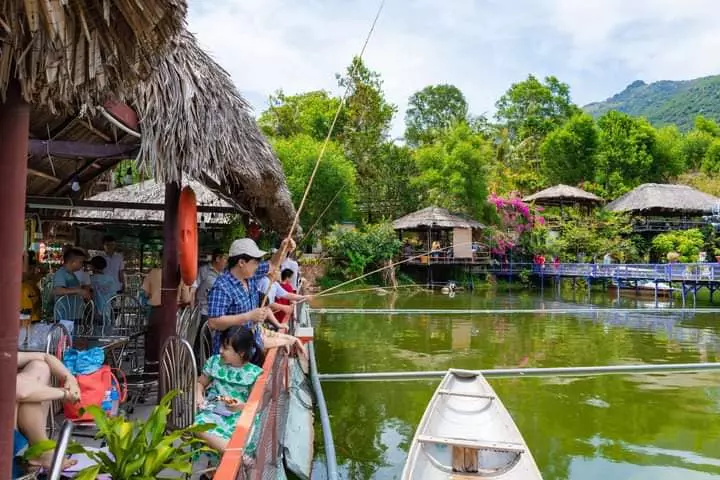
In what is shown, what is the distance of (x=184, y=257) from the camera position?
4.20 meters

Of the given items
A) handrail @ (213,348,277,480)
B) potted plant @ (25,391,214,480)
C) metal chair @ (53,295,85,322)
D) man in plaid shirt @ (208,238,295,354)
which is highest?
man in plaid shirt @ (208,238,295,354)

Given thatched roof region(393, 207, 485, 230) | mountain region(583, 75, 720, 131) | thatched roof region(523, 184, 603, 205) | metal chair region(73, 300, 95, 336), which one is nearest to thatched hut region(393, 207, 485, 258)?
thatched roof region(393, 207, 485, 230)

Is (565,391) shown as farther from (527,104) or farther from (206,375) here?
(527,104)

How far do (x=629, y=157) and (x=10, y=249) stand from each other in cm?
3954

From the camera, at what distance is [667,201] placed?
2750 cm

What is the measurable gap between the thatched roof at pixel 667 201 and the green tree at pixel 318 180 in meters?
14.7

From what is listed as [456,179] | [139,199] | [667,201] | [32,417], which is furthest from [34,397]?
[667,201]

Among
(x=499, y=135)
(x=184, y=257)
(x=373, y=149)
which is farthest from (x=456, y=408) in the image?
(x=499, y=135)

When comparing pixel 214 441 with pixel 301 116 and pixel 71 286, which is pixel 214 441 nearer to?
pixel 71 286

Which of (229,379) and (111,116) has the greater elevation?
(111,116)

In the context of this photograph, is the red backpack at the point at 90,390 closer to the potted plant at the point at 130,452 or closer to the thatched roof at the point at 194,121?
the potted plant at the point at 130,452

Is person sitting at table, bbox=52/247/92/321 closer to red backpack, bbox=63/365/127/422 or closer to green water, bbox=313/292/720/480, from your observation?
red backpack, bbox=63/365/127/422

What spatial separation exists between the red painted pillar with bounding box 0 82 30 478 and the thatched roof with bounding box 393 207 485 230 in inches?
970

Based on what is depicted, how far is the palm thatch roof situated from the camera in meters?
1.44
